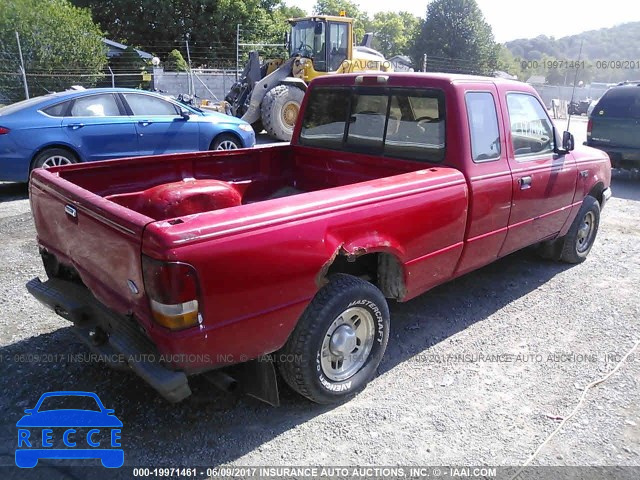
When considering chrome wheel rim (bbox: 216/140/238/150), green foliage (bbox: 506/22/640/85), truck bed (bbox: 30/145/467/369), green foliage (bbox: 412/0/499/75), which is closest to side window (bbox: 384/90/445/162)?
truck bed (bbox: 30/145/467/369)

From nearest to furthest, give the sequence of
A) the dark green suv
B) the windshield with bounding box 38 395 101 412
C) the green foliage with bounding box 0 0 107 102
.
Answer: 1. the windshield with bounding box 38 395 101 412
2. the dark green suv
3. the green foliage with bounding box 0 0 107 102

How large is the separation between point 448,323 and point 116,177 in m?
2.85

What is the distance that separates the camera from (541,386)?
138 inches


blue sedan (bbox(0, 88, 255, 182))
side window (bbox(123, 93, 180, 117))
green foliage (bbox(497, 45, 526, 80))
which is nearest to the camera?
blue sedan (bbox(0, 88, 255, 182))

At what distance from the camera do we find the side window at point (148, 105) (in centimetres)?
826

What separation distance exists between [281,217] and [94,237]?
3.33 feet

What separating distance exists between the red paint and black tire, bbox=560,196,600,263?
0.74ft

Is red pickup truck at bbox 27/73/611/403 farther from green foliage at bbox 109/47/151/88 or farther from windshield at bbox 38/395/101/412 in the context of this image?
green foliage at bbox 109/47/151/88

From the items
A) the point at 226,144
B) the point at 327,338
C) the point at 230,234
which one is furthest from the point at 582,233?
the point at 226,144

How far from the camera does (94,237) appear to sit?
9.21 feet

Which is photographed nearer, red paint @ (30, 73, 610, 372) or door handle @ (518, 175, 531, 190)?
red paint @ (30, 73, 610, 372)

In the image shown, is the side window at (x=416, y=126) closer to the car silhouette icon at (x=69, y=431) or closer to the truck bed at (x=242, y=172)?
the truck bed at (x=242, y=172)

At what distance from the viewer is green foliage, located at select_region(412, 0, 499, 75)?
48.7 metres

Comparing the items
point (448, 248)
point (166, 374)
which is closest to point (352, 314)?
point (448, 248)
